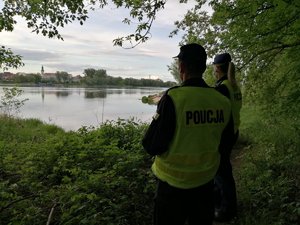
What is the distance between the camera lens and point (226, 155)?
14.6ft

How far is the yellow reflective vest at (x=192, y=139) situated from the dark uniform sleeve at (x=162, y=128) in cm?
4

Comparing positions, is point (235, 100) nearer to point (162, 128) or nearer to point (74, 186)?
point (162, 128)

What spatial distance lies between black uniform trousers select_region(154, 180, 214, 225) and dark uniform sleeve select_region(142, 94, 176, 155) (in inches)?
12.3

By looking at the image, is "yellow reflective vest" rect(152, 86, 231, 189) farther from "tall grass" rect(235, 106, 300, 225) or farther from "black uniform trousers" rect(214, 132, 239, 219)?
"tall grass" rect(235, 106, 300, 225)

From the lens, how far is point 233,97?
4.27 metres

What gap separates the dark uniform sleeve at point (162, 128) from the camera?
2.51m

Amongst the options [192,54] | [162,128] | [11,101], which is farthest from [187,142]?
[11,101]

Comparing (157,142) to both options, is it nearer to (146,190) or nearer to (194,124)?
(194,124)

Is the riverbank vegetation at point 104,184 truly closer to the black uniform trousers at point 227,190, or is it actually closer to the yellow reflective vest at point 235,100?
the black uniform trousers at point 227,190

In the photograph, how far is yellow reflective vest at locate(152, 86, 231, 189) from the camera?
254cm

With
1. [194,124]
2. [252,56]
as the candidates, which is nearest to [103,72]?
[252,56]

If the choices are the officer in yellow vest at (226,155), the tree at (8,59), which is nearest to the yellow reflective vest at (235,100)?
the officer in yellow vest at (226,155)

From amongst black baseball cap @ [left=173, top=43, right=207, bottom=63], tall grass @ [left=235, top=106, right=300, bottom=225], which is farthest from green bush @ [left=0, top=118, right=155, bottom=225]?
black baseball cap @ [left=173, top=43, right=207, bottom=63]

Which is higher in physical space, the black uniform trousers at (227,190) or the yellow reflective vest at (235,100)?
the yellow reflective vest at (235,100)
